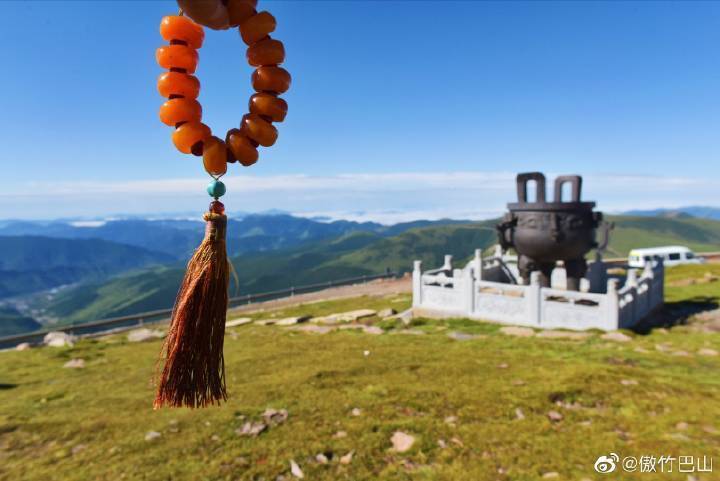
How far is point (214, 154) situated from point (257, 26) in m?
0.74

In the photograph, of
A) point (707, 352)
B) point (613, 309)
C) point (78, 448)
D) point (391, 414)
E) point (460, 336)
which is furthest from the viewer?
point (460, 336)

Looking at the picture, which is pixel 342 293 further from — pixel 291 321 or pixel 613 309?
pixel 613 309

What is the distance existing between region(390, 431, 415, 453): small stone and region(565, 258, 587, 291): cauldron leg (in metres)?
10.5

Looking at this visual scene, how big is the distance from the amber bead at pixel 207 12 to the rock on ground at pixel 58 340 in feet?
50.4

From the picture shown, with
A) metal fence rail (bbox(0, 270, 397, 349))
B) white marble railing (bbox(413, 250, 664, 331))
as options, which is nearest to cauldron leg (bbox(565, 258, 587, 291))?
white marble railing (bbox(413, 250, 664, 331))

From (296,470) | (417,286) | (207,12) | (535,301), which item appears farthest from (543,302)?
(207,12)

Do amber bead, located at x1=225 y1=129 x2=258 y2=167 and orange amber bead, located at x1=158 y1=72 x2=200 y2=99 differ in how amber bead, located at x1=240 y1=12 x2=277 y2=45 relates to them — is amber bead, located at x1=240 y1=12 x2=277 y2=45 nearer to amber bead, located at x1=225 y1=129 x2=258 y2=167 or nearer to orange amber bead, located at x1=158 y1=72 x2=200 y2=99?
orange amber bead, located at x1=158 y1=72 x2=200 y2=99

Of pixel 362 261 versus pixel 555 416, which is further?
pixel 362 261

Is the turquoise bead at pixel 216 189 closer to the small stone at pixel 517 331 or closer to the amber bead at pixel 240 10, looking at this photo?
the amber bead at pixel 240 10

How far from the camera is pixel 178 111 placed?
2.16m

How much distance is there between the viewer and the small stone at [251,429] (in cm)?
541

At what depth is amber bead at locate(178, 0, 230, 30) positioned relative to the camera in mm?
1862

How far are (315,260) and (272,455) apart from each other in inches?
6194

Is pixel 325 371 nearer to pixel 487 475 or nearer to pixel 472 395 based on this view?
pixel 472 395
